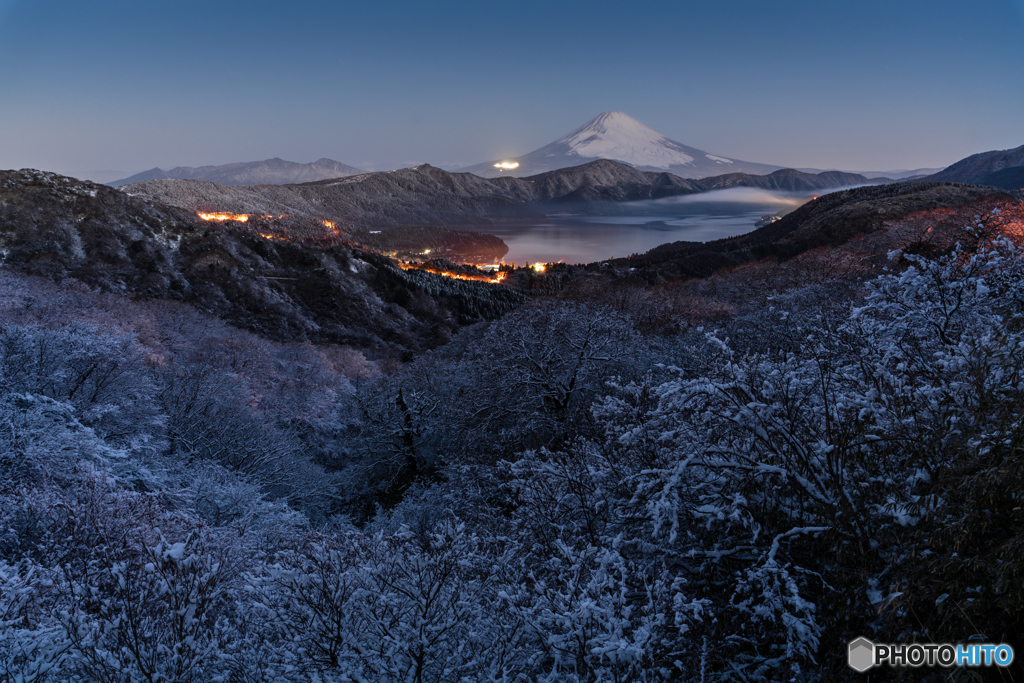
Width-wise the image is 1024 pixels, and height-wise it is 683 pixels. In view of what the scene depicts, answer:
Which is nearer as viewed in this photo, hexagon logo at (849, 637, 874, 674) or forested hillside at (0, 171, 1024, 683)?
hexagon logo at (849, 637, 874, 674)

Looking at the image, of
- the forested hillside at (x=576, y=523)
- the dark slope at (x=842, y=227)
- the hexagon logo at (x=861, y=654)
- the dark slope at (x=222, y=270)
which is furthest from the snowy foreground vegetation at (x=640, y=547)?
the dark slope at (x=842, y=227)

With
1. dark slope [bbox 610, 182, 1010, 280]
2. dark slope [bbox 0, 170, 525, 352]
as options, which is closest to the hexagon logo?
dark slope [bbox 0, 170, 525, 352]

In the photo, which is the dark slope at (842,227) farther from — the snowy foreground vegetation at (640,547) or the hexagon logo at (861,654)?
the hexagon logo at (861,654)

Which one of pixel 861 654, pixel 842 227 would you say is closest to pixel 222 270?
pixel 861 654

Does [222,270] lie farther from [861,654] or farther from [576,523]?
[861,654]

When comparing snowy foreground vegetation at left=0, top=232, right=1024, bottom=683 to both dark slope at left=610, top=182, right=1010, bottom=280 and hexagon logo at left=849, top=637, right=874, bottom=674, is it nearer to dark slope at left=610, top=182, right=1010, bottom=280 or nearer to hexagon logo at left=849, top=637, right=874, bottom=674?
hexagon logo at left=849, top=637, right=874, bottom=674

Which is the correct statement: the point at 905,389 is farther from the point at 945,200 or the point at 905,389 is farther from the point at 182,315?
the point at 945,200

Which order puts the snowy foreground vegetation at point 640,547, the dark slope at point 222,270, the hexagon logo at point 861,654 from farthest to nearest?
the dark slope at point 222,270, the snowy foreground vegetation at point 640,547, the hexagon logo at point 861,654
